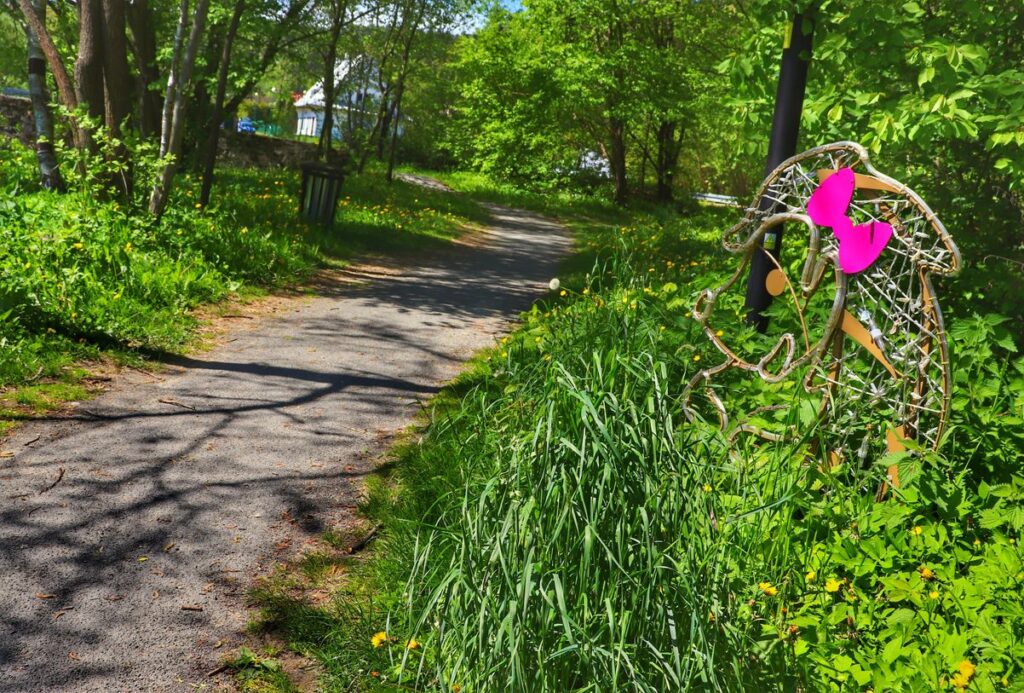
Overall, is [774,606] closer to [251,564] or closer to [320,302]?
[251,564]

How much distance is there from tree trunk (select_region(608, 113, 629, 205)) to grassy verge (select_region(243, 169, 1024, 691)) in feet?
82.8

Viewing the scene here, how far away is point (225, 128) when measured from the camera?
25.2 m

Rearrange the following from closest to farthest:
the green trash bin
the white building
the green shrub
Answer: the green shrub → the green trash bin → the white building

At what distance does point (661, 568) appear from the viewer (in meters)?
2.65

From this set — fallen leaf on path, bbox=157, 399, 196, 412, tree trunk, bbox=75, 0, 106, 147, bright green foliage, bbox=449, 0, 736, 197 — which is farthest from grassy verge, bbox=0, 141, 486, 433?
bright green foliage, bbox=449, 0, 736, 197

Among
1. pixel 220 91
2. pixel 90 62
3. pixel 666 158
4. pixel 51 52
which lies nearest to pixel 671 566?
pixel 51 52

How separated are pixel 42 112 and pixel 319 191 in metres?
4.21

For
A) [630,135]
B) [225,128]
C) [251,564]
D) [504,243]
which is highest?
[630,135]

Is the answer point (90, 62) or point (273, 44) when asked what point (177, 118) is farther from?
point (273, 44)

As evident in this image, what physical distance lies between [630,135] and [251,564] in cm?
2950

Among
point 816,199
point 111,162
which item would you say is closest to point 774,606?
point 816,199

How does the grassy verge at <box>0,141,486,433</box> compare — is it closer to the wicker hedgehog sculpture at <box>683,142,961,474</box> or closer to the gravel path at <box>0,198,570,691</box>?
the gravel path at <box>0,198,570,691</box>

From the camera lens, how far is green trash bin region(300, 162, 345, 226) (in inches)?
496

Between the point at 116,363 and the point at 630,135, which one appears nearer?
the point at 116,363
